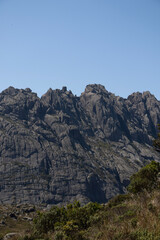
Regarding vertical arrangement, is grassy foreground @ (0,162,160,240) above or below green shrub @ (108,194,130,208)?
below

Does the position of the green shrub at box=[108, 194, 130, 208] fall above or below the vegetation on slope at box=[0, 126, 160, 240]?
above

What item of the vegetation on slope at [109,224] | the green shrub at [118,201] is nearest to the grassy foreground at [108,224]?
the vegetation on slope at [109,224]

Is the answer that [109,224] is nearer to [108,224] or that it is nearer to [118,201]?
[108,224]

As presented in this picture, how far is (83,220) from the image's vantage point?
21.2 metres

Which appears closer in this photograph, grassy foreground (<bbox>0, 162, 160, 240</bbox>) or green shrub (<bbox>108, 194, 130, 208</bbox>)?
grassy foreground (<bbox>0, 162, 160, 240</bbox>)

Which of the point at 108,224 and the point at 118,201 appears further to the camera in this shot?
the point at 118,201

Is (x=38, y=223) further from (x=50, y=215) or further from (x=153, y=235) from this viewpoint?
(x=153, y=235)

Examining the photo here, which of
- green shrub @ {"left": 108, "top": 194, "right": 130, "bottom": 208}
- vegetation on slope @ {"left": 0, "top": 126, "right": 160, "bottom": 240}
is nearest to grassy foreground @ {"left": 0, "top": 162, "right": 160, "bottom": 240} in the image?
vegetation on slope @ {"left": 0, "top": 126, "right": 160, "bottom": 240}

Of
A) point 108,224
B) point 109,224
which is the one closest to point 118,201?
point 108,224

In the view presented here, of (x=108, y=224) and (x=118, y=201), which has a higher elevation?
(x=118, y=201)

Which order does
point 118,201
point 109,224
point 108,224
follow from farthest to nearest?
point 118,201
point 108,224
point 109,224

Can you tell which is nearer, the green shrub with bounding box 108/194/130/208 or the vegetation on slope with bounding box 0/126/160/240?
the vegetation on slope with bounding box 0/126/160/240

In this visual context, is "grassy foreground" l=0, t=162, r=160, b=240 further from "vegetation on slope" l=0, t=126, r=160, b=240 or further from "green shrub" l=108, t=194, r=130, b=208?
"green shrub" l=108, t=194, r=130, b=208

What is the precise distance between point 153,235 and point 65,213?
15.6m
